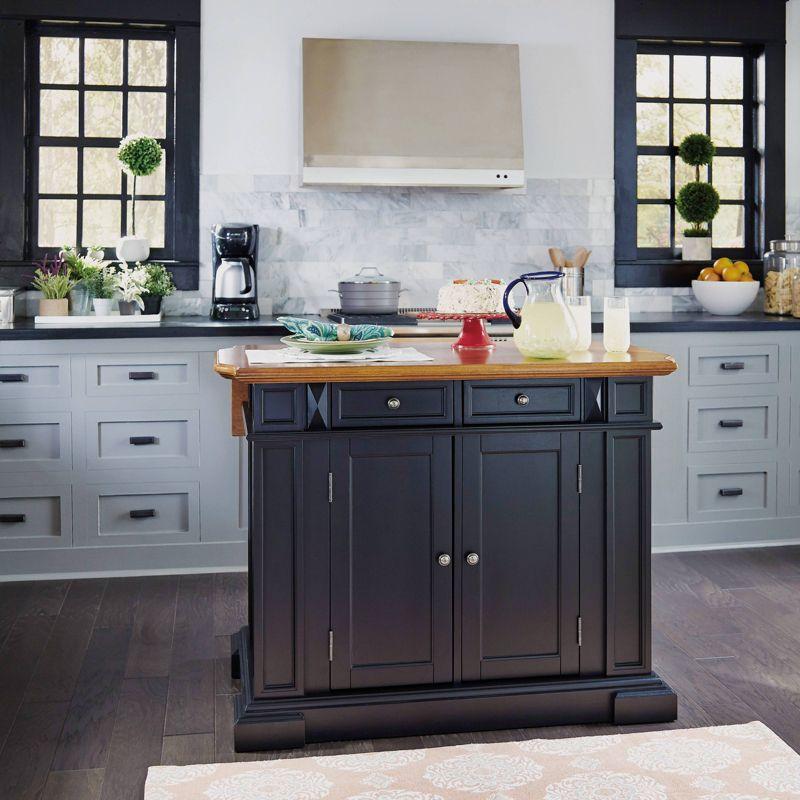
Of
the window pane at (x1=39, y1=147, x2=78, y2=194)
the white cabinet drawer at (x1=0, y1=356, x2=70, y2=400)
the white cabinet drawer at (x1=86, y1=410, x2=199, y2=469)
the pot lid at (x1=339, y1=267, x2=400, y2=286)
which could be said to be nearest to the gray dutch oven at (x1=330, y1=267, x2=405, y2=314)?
the pot lid at (x1=339, y1=267, x2=400, y2=286)

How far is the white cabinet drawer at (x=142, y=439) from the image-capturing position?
4188mm

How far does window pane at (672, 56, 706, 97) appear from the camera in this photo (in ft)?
17.5

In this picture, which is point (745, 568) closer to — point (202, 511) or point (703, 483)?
point (703, 483)

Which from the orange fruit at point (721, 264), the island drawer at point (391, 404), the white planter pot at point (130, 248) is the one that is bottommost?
the island drawer at point (391, 404)

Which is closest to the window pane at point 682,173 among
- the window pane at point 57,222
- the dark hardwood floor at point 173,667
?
the dark hardwood floor at point 173,667

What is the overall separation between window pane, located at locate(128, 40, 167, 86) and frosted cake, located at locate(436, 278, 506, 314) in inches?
87.9

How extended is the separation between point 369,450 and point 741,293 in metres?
2.85

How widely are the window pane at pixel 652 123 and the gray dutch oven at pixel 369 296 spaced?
1.65 meters

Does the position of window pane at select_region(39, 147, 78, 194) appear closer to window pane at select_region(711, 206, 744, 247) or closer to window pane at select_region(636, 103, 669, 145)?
window pane at select_region(636, 103, 669, 145)

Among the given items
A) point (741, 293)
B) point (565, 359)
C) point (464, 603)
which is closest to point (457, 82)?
point (741, 293)

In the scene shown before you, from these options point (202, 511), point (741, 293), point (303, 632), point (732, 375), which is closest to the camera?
point (303, 632)

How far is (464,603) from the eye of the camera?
2.80 meters

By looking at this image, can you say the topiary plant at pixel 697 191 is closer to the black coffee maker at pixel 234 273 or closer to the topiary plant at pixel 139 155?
the black coffee maker at pixel 234 273

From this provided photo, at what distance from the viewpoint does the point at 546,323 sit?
282 centimetres
